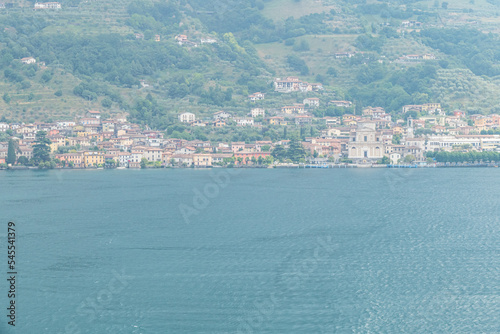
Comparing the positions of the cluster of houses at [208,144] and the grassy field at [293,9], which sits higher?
the grassy field at [293,9]

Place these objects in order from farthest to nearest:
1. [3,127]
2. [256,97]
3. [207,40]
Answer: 1. [207,40]
2. [256,97]
3. [3,127]

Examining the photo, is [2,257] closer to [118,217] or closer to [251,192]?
[118,217]

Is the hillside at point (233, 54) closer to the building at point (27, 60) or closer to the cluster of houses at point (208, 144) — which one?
the building at point (27, 60)

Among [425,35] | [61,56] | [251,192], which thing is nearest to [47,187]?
[251,192]

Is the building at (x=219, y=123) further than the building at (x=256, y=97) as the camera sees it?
No

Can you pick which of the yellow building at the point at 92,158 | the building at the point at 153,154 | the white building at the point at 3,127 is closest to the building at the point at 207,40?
the white building at the point at 3,127

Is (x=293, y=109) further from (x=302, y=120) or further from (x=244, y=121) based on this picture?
(x=244, y=121)

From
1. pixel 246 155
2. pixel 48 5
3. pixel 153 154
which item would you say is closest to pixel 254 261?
pixel 246 155
